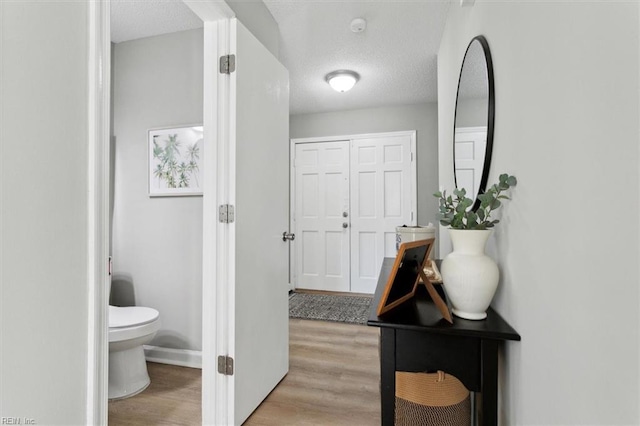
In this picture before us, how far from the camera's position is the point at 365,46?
2.72 metres

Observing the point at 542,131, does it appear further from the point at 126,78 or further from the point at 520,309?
the point at 126,78

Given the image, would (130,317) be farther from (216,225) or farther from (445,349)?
(445,349)

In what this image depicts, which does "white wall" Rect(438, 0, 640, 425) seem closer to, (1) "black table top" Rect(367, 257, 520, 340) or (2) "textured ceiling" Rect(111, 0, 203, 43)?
(1) "black table top" Rect(367, 257, 520, 340)

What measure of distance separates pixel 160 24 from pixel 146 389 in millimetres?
2572

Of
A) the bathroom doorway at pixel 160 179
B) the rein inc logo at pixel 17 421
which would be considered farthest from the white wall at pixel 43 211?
the bathroom doorway at pixel 160 179

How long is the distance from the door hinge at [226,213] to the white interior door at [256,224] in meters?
0.02

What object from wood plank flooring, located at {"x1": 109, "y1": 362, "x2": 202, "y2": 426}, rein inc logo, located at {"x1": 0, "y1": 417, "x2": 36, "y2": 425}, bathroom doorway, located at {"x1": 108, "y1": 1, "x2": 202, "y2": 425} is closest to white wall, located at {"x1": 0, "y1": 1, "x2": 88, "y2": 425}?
rein inc logo, located at {"x1": 0, "y1": 417, "x2": 36, "y2": 425}

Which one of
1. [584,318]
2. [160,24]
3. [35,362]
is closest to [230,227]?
[35,362]

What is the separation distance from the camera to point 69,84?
2.88 feet

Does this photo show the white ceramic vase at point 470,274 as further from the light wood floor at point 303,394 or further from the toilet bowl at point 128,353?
the toilet bowl at point 128,353

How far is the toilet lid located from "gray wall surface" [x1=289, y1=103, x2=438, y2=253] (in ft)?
10.5

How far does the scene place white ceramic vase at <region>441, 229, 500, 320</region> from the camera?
2.99ft

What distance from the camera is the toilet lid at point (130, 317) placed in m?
1.98

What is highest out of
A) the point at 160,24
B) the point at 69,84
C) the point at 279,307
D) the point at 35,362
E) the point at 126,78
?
the point at 160,24
